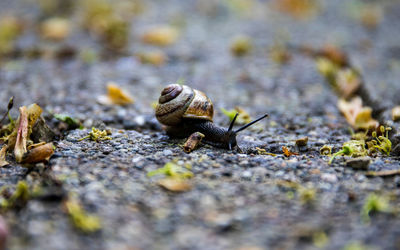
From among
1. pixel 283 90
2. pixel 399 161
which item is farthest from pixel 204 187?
pixel 283 90

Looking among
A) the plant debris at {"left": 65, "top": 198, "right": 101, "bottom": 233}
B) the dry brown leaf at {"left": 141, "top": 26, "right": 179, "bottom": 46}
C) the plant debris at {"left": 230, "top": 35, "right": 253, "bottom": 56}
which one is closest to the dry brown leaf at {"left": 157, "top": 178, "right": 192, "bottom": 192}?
the plant debris at {"left": 65, "top": 198, "right": 101, "bottom": 233}

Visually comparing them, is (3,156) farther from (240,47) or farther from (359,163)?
(240,47)

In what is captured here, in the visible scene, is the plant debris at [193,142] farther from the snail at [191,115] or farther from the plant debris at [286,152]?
the plant debris at [286,152]

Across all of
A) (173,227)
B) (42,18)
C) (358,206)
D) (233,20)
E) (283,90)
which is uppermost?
(233,20)

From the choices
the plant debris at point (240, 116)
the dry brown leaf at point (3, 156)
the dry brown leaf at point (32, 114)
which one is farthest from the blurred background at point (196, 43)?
the dry brown leaf at point (3, 156)

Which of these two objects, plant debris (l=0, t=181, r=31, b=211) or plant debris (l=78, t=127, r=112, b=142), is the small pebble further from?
plant debris (l=0, t=181, r=31, b=211)

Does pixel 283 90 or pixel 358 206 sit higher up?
pixel 283 90

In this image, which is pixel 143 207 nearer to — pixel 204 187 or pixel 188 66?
pixel 204 187

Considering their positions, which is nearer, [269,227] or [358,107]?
[269,227]
